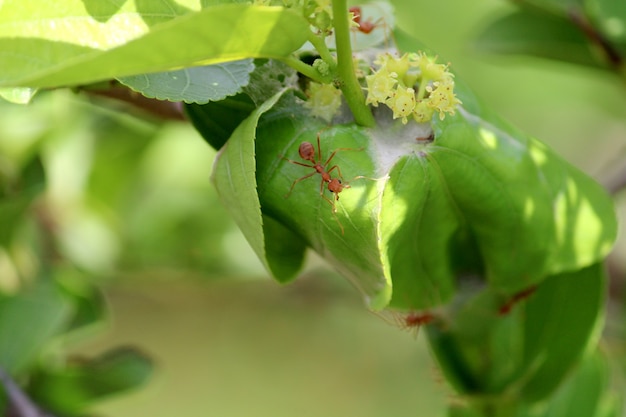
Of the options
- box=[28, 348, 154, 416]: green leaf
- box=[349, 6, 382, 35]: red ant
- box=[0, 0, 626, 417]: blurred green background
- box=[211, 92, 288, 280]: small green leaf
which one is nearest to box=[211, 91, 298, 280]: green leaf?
box=[211, 92, 288, 280]: small green leaf

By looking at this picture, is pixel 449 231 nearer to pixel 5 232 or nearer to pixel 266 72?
pixel 266 72

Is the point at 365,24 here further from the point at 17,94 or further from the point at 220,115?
the point at 17,94

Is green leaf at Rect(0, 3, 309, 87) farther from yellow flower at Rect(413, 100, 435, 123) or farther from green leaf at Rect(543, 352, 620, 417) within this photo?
green leaf at Rect(543, 352, 620, 417)

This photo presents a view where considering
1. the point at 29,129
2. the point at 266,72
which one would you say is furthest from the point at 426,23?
the point at 266,72

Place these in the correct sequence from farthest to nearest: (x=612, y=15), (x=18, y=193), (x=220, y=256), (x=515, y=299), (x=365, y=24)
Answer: (x=220, y=256) < (x=18, y=193) < (x=612, y=15) < (x=515, y=299) < (x=365, y=24)

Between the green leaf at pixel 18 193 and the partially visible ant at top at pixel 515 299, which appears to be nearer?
the partially visible ant at top at pixel 515 299

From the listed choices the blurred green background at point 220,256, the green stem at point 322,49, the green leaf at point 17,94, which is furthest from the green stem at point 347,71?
the blurred green background at point 220,256

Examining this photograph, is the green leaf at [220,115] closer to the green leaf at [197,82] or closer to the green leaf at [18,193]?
the green leaf at [197,82]

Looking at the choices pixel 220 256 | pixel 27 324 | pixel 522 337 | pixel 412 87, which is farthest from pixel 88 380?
pixel 412 87
